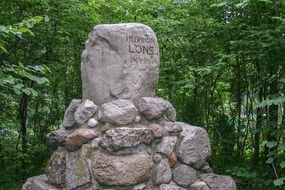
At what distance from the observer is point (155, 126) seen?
363 cm

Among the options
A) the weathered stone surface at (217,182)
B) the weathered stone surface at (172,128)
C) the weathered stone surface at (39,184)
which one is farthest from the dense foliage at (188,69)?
the weathered stone surface at (172,128)

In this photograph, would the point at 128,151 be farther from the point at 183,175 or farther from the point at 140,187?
the point at 183,175

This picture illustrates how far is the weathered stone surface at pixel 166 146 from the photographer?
11.8 ft

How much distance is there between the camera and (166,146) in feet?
11.8

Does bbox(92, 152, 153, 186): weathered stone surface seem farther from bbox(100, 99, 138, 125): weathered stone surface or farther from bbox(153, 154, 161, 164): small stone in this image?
bbox(100, 99, 138, 125): weathered stone surface

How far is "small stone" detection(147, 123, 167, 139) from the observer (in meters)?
3.57

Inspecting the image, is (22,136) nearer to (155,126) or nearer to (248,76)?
(248,76)

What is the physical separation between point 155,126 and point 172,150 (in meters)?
0.24

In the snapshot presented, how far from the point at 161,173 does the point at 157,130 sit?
0.34 m

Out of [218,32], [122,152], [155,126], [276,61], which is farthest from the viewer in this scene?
[218,32]

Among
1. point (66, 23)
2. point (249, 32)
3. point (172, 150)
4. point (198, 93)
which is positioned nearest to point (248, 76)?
point (198, 93)

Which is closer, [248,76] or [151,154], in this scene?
[151,154]

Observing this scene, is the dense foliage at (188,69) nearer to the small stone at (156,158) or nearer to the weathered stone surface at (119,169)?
the small stone at (156,158)

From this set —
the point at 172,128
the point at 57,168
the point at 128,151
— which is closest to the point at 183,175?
the point at 172,128
